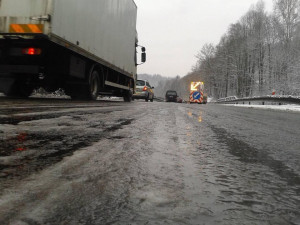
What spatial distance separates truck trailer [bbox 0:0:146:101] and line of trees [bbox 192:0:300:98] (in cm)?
2655

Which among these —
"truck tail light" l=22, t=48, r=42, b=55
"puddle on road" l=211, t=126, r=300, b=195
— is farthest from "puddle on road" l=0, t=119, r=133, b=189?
"truck tail light" l=22, t=48, r=42, b=55

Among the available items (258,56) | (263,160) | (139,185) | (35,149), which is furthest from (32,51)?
(258,56)

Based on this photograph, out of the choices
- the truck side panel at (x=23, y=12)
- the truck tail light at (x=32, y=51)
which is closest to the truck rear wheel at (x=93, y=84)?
the truck tail light at (x=32, y=51)

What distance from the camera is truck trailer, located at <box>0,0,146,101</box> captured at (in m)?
6.11

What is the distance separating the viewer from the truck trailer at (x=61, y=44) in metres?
6.11

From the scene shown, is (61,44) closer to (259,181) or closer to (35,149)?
(35,149)

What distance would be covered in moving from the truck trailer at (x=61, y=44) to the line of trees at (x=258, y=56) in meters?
26.6

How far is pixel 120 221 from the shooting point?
56 cm

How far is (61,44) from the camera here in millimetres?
6484

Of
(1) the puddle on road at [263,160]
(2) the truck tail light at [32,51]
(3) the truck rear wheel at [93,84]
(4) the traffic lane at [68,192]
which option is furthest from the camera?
(3) the truck rear wheel at [93,84]

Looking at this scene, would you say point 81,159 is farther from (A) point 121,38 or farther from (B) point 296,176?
(A) point 121,38

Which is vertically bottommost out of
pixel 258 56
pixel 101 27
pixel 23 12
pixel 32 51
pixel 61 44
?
pixel 32 51

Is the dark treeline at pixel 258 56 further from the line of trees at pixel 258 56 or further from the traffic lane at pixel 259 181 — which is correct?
the traffic lane at pixel 259 181

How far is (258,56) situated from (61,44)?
41555 mm
